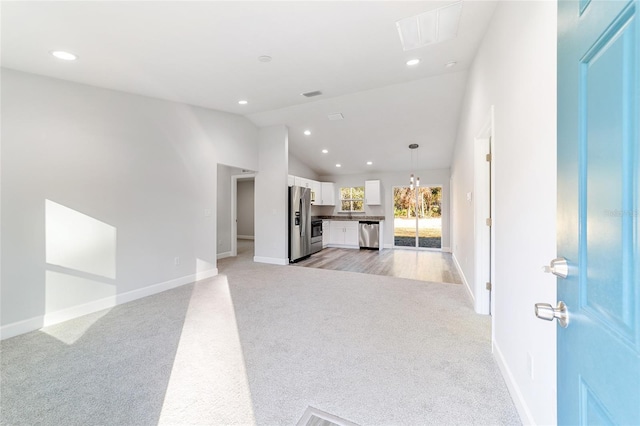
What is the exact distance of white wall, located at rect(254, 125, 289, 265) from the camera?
5477mm

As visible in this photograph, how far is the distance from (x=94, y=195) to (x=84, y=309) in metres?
1.32

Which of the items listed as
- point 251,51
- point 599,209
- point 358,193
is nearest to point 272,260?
point 251,51

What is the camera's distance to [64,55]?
244cm

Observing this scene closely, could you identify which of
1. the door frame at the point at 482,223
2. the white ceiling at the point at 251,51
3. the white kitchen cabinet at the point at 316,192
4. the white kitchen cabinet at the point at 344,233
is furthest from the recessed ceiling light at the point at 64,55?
the white kitchen cabinet at the point at 344,233

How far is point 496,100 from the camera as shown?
81.9 inches

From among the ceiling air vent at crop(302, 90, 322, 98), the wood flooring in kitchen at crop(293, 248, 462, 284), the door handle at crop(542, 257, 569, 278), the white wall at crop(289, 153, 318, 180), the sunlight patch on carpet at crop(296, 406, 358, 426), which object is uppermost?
the ceiling air vent at crop(302, 90, 322, 98)

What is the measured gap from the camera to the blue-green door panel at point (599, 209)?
18.4 inches

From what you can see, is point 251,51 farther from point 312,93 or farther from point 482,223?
point 482,223

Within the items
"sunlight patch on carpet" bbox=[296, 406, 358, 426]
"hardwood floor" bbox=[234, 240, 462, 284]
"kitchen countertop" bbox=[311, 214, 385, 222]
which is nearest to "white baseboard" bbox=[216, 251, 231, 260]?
"hardwood floor" bbox=[234, 240, 462, 284]

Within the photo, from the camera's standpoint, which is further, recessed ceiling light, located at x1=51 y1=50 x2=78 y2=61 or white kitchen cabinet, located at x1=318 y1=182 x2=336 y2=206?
white kitchen cabinet, located at x1=318 y1=182 x2=336 y2=206

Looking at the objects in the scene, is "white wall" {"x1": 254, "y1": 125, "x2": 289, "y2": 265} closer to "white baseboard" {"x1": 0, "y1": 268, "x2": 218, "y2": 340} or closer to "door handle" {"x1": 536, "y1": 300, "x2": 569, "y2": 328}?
"white baseboard" {"x1": 0, "y1": 268, "x2": 218, "y2": 340}

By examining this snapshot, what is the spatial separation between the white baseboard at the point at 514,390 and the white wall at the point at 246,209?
26.9ft

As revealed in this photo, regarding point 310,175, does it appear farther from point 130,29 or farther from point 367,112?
point 130,29

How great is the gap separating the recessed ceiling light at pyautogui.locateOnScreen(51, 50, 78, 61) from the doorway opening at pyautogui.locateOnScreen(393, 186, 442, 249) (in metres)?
7.07
